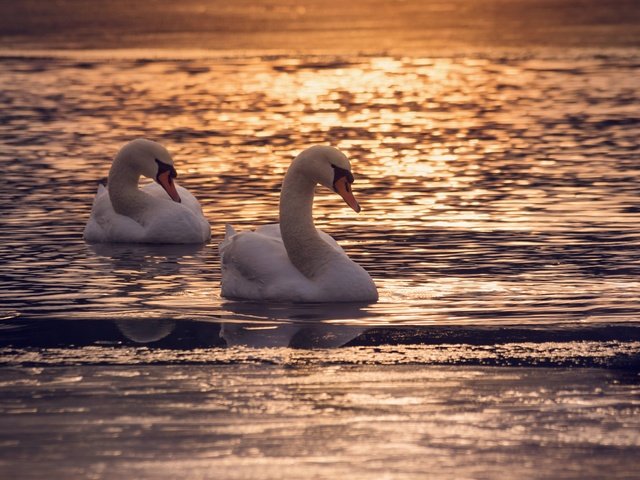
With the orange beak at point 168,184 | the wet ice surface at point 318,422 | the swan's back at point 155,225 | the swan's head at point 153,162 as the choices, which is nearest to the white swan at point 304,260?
the wet ice surface at point 318,422

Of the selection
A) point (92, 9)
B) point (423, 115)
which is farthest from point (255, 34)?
point (423, 115)

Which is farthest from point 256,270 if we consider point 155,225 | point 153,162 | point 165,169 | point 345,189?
point 153,162

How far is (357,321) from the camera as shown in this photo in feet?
33.4

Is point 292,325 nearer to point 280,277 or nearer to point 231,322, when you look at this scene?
point 231,322

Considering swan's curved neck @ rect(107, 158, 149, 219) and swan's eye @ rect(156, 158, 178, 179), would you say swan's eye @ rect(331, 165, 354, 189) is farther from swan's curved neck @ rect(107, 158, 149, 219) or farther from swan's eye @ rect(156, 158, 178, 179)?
swan's curved neck @ rect(107, 158, 149, 219)

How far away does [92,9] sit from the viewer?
58.9 metres

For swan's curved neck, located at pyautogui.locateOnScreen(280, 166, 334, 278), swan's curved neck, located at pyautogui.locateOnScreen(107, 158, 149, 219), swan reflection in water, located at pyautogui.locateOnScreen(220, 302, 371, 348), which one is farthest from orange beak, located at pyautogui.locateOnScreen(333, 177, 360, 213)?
swan's curved neck, located at pyautogui.locateOnScreen(107, 158, 149, 219)

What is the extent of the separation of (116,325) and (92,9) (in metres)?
50.2

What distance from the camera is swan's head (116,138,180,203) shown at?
14273 millimetres

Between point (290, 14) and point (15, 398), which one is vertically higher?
point (290, 14)

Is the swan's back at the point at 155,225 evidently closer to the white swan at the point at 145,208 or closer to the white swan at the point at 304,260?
the white swan at the point at 145,208

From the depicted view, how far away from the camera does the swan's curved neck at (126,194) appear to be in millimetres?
14523

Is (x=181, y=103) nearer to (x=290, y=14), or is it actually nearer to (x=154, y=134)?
(x=154, y=134)

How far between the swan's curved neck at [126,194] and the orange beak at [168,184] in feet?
1.05
